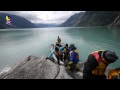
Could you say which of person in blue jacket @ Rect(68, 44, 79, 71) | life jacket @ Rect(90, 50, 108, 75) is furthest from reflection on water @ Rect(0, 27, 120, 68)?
life jacket @ Rect(90, 50, 108, 75)

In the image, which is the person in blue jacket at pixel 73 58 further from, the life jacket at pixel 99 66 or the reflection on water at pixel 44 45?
the reflection on water at pixel 44 45

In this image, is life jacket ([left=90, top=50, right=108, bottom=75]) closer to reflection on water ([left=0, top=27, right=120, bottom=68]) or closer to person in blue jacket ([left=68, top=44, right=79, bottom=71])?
person in blue jacket ([left=68, top=44, right=79, bottom=71])

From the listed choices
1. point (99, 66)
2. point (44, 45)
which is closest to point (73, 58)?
point (99, 66)

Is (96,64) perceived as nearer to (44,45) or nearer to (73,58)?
(73,58)

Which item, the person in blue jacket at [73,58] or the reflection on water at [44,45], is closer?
the person in blue jacket at [73,58]

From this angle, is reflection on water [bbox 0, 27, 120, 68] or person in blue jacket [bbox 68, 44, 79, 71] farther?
reflection on water [bbox 0, 27, 120, 68]

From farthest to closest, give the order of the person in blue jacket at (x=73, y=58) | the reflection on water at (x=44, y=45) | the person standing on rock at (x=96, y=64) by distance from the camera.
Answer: the reflection on water at (x=44, y=45)
the person in blue jacket at (x=73, y=58)
the person standing on rock at (x=96, y=64)

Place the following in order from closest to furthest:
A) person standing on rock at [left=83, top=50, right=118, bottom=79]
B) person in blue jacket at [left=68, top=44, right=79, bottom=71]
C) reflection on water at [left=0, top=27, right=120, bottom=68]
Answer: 1. person standing on rock at [left=83, top=50, right=118, bottom=79]
2. person in blue jacket at [left=68, top=44, right=79, bottom=71]
3. reflection on water at [left=0, top=27, right=120, bottom=68]

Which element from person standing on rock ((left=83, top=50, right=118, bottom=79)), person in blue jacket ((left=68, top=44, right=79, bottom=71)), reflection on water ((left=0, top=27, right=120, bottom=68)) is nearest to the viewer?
person standing on rock ((left=83, top=50, right=118, bottom=79))

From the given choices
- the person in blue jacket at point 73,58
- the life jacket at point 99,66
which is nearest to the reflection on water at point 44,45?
the person in blue jacket at point 73,58

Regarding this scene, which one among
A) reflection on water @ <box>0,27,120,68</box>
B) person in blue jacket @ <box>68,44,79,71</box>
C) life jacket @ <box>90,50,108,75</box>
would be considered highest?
life jacket @ <box>90,50,108,75</box>

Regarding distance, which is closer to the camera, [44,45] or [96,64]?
[96,64]
